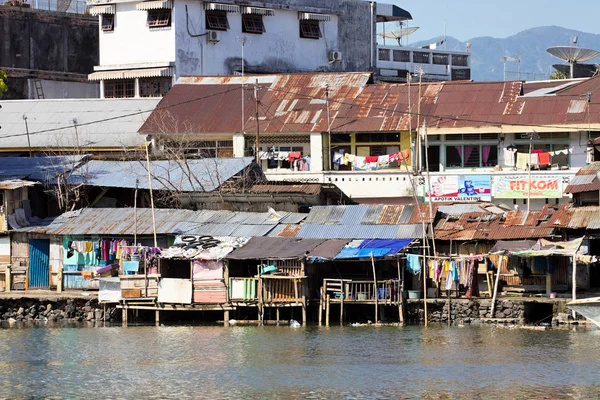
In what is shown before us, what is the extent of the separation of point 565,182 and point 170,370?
21.0 meters

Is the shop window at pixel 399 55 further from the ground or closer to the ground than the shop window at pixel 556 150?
further from the ground

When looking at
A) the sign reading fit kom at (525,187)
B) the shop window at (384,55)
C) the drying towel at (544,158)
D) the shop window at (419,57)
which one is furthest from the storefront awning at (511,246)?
the shop window at (419,57)

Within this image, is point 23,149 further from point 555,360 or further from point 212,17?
point 555,360

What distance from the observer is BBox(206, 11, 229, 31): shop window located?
57.8 m

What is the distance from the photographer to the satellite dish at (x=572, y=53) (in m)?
54.3

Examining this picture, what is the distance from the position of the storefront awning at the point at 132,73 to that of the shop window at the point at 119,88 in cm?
62

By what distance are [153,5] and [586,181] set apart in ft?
81.5

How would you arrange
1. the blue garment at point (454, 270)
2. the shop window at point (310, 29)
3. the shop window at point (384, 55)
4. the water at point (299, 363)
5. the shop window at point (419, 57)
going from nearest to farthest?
the water at point (299, 363) → the blue garment at point (454, 270) → the shop window at point (310, 29) → the shop window at point (384, 55) → the shop window at point (419, 57)

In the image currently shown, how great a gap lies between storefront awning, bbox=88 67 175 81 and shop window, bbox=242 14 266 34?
4.51 meters

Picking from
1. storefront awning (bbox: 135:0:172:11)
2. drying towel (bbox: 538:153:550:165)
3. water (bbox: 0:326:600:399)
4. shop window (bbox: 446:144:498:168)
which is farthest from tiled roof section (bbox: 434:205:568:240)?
storefront awning (bbox: 135:0:172:11)

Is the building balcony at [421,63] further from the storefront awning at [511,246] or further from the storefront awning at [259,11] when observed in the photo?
the storefront awning at [511,246]

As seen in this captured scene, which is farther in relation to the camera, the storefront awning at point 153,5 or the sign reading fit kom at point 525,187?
the storefront awning at point 153,5

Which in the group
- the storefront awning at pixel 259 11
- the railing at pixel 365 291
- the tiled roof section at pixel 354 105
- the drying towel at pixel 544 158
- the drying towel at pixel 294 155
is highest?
the storefront awning at pixel 259 11

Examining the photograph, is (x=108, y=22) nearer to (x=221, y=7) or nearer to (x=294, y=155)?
(x=221, y=7)
